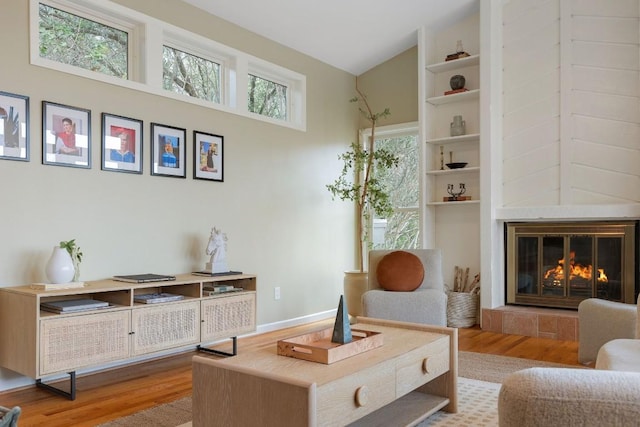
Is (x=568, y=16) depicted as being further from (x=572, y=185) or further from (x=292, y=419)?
(x=292, y=419)

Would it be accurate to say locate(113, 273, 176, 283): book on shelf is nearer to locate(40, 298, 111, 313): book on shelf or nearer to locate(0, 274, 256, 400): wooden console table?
locate(0, 274, 256, 400): wooden console table

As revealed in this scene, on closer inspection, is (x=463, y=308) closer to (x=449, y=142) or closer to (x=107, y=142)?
(x=449, y=142)

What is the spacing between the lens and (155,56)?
3740 mm

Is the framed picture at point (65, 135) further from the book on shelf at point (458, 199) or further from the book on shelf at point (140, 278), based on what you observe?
the book on shelf at point (458, 199)

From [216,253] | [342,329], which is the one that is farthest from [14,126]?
[342,329]

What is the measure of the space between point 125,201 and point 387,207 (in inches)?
109

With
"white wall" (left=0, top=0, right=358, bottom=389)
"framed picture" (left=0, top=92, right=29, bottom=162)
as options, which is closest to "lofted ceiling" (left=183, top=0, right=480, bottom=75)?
"white wall" (left=0, top=0, right=358, bottom=389)

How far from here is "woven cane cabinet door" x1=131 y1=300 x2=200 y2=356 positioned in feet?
10.1

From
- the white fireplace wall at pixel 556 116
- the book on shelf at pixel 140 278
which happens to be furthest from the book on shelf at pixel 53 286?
the white fireplace wall at pixel 556 116

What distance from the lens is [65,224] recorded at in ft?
10.5

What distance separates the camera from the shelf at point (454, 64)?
4.91m

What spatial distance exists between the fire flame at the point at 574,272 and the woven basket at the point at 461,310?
0.73 m

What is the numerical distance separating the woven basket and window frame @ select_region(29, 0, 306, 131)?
2.34 meters

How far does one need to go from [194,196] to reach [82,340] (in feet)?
4.98
